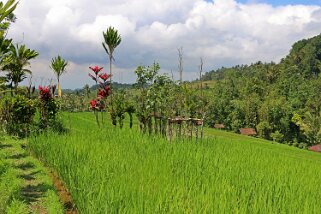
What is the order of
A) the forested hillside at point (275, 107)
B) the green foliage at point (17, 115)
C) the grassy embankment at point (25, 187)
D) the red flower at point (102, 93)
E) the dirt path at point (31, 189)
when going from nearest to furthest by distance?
1. the grassy embankment at point (25, 187)
2. the dirt path at point (31, 189)
3. the green foliage at point (17, 115)
4. the red flower at point (102, 93)
5. the forested hillside at point (275, 107)

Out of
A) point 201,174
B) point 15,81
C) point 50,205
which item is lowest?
point 50,205

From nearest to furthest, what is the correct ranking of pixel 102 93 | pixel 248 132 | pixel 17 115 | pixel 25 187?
pixel 25 187, pixel 17 115, pixel 102 93, pixel 248 132

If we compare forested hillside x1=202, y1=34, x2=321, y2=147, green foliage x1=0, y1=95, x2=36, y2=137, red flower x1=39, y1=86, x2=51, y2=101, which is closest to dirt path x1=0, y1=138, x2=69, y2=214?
green foliage x1=0, y1=95, x2=36, y2=137

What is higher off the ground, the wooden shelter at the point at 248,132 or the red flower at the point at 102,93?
the red flower at the point at 102,93

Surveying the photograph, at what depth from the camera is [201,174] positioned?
711 cm

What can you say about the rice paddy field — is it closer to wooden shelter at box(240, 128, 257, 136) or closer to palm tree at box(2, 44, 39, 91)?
palm tree at box(2, 44, 39, 91)

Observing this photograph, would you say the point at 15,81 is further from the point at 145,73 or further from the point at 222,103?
the point at 222,103

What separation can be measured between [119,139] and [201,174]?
5208 mm

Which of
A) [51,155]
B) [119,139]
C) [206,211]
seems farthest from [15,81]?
[206,211]

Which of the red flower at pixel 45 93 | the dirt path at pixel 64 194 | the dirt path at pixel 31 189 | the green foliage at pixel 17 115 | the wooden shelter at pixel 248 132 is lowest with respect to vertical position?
the wooden shelter at pixel 248 132

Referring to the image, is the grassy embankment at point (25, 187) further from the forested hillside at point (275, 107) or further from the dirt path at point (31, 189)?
the forested hillside at point (275, 107)

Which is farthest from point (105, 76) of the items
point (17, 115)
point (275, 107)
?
point (275, 107)

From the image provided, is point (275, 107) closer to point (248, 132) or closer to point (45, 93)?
point (248, 132)

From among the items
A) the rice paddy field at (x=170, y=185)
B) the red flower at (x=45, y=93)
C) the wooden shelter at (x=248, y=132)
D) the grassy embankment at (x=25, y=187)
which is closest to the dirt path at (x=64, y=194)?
the grassy embankment at (x=25, y=187)
